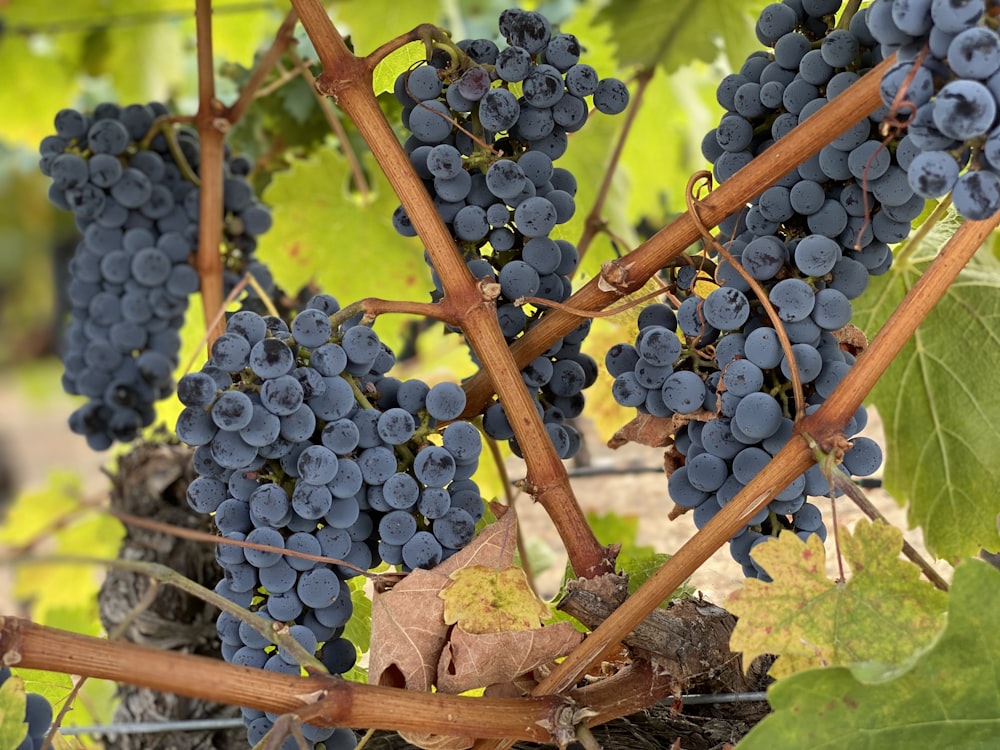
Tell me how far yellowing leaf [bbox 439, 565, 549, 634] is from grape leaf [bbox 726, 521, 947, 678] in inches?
5.2

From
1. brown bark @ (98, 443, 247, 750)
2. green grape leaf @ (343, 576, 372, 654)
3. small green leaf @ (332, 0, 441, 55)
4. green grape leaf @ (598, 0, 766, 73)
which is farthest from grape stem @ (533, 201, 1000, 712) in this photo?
small green leaf @ (332, 0, 441, 55)

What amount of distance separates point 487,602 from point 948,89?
385 mm

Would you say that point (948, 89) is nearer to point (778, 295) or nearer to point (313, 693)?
point (778, 295)

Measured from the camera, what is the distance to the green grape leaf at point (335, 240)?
4.54 ft

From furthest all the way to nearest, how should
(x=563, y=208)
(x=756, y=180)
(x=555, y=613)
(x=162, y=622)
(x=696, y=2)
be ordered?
1. (x=696, y=2)
2. (x=162, y=622)
3. (x=555, y=613)
4. (x=563, y=208)
5. (x=756, y=180)

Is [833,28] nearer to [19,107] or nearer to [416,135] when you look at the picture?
[416,135]

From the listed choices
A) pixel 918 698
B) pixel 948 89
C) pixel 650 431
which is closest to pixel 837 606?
pixel 918 698

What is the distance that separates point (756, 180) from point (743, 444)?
0.55 ft

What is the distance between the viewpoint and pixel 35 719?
24.6 inches

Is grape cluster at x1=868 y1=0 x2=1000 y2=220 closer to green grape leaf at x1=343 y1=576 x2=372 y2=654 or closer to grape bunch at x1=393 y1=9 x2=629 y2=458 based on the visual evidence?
grape bunch at x1=393 y1=9 x2=629 y2=458

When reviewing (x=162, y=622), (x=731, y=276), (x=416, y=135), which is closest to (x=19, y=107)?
(x=162, y=622)

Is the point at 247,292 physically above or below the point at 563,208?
above

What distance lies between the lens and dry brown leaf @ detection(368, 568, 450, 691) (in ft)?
2.06

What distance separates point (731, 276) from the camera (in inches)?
26.0
